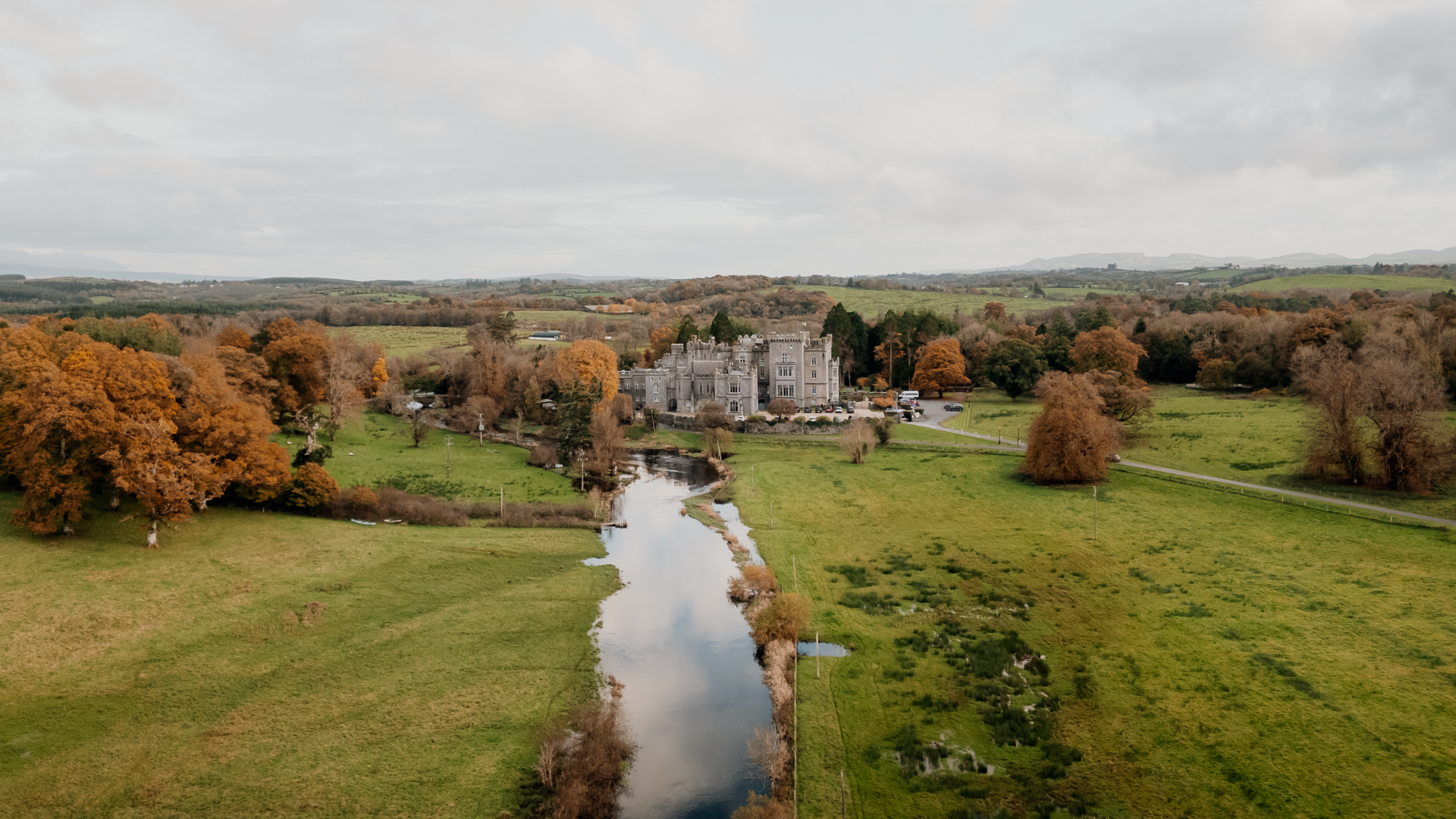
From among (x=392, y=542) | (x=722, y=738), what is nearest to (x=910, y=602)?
(x=722, y=738)

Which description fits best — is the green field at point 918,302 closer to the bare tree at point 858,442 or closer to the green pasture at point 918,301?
the green pasture at point 918,301

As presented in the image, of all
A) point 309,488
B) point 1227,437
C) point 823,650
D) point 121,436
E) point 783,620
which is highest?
point 121,436

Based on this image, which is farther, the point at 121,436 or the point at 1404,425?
the point at 1404,425

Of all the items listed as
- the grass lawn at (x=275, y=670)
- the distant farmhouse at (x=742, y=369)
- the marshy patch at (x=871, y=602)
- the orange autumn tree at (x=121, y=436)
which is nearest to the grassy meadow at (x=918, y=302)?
the distant farmhouse at (x=742, y=369)

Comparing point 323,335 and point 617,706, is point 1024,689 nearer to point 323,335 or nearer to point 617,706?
point 617,706

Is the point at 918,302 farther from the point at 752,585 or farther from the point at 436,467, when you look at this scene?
the point at 752,585

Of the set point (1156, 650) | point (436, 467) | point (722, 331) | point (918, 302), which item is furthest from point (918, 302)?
point (1156, 650)
